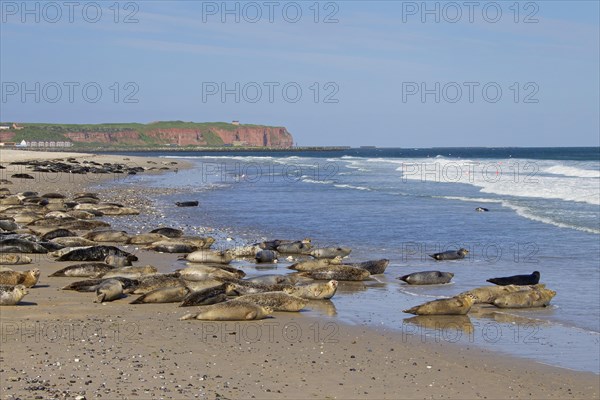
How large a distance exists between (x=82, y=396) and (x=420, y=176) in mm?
44576

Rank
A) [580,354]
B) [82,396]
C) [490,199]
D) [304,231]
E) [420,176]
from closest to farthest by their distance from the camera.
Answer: [82,396], [580,354], [304,231], [490,199], [420,176]

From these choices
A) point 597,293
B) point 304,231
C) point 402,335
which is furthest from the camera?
point 304,231

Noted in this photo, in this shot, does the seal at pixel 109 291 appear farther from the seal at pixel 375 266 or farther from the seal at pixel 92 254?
the seal at pixel 375 266

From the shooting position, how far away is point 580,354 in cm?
780

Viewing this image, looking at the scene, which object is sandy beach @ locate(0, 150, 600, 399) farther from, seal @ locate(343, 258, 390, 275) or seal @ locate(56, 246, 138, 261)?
seal @ locate(343, 258, 390, 275)

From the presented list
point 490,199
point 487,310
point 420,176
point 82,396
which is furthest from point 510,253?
point 420,176

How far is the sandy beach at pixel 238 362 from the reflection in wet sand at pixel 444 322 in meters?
0.61

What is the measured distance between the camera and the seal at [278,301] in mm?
9492

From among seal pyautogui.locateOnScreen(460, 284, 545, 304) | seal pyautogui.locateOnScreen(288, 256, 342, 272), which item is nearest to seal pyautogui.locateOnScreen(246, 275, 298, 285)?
seal pyautogui.locateOnScreen(288, 256, 342, 272)

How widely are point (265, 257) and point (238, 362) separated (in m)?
6.64

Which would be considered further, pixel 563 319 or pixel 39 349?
pixel 563 319

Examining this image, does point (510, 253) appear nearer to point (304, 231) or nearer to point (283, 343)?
point (304, 231)

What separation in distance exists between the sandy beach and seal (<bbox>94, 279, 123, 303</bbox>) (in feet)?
1.01

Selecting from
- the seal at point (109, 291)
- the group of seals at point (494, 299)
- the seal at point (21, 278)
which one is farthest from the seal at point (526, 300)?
the seal at point (21, 278)
